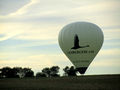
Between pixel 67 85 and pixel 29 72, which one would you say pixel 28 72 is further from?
pixel 67 85

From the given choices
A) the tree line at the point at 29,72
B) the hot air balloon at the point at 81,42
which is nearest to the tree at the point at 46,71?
the tree line at the point at 29,72

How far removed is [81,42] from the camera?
138 ft

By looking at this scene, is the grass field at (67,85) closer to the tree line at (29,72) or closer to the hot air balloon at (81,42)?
the hot air balloon at (81,42)

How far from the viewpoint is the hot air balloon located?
41.6 metres

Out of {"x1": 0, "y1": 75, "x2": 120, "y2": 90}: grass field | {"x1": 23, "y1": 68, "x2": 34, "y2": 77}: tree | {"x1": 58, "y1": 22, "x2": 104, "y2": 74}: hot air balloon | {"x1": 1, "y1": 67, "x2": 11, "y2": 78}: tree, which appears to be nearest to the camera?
{"x1": 0, "y1": 75, "x2": 120, "y2": 90}: grass field

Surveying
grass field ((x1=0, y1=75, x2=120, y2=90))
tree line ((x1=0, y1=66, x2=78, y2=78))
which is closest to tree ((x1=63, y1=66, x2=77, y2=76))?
tree line ((x1=0, y1=66, x2=78, y2=78))

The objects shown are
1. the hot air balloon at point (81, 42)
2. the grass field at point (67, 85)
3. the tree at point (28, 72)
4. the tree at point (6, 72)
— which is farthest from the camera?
the tree at point (28, 72)

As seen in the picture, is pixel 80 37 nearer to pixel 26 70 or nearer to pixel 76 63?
pixel 76 63

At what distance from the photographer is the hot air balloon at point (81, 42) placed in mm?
41625

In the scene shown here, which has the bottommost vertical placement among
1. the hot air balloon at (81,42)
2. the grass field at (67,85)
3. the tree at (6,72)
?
the grass field at (67,85)

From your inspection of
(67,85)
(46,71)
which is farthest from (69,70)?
(67,85)

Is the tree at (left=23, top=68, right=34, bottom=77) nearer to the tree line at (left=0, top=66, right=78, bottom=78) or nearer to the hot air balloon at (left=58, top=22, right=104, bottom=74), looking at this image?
the tree line at (left=0, top=66, right=78, bottom=78)

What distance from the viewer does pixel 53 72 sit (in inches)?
4744

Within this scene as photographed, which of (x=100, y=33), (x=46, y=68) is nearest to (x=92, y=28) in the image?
(x=100, y=33)
